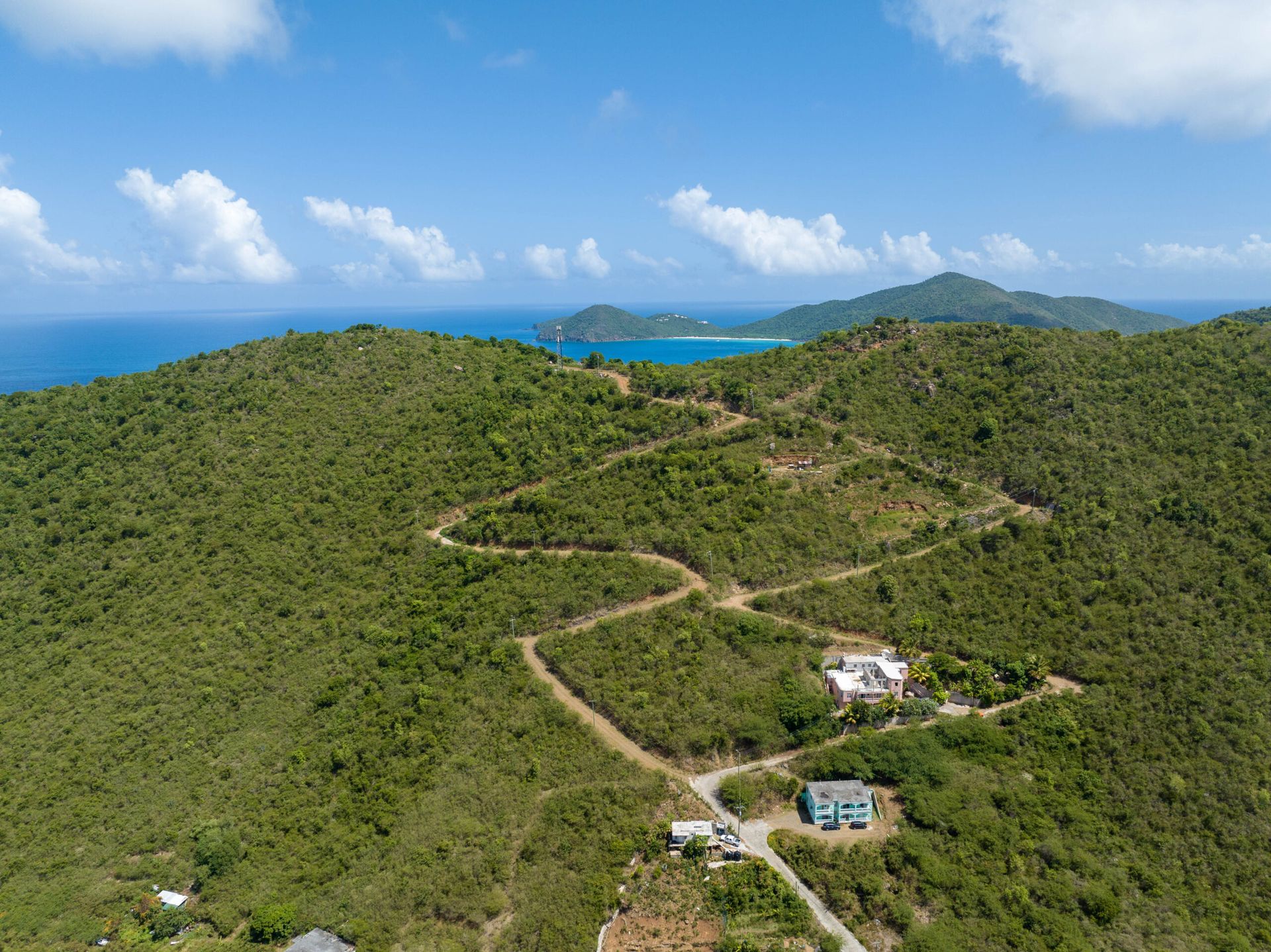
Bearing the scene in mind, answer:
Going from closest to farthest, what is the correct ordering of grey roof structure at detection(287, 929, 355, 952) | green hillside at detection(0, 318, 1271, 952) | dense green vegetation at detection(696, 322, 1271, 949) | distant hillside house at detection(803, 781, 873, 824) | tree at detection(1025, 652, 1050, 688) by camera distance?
grey roof structure at detection(287, 929, 355, 952)
dense green vegetation at detection(696, 322, 1271, 949)
green hillside at detection(0, 318, 1271, 952)
distant hillside house at detection(803, 781, 873, 824)
tree at detection(1025, 652, 1050, 688)

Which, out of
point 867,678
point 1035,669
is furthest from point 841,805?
point 1035,669

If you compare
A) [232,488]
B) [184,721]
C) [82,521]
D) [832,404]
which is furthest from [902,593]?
[82,521]

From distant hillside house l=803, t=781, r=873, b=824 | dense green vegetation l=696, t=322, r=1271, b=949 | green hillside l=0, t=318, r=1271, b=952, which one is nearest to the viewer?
dense green vegetation l=696, t=322, r=1271, b=949

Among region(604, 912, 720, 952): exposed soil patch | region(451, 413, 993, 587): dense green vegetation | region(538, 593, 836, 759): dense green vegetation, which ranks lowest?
region(604, 912, 720, 952): exposed soil patch

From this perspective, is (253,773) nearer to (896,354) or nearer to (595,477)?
(595,477)

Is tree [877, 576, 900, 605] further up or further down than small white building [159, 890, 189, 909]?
further up

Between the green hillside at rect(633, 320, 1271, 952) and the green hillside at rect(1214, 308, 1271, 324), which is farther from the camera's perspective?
the green hillside at rect(1214, 308, 1271, 324)

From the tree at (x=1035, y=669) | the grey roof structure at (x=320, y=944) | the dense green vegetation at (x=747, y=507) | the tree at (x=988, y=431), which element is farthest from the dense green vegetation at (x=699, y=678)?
the tree at (x=988, y=431)

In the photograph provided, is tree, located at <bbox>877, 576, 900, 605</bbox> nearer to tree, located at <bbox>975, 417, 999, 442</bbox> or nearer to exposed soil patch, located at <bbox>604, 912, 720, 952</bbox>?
tree, located at <bbox>975, 417, 999, 442</bbox>

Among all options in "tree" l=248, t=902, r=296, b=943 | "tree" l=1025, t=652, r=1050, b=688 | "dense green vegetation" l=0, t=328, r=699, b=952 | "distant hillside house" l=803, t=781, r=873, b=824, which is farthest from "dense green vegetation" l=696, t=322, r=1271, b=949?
"tree" l=248, t=902, r=296, b=943
